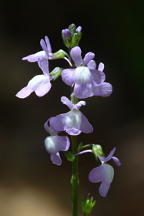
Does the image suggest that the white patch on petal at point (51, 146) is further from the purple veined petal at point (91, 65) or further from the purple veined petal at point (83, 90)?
the purple veined petal at point (91, 65)

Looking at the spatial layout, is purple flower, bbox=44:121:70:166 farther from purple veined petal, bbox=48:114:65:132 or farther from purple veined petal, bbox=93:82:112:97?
purple veined petal, bbox=93:82:112:97

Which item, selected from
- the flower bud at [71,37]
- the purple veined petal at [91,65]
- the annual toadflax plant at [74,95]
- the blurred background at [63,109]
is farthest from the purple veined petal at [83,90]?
the blurred background at [63,109]

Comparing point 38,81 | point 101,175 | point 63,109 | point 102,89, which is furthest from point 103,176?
point 63,109

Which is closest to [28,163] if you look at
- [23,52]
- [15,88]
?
[15,88]

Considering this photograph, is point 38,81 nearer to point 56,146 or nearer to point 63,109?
point 56,146

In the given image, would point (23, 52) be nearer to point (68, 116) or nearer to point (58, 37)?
point (58, 37)

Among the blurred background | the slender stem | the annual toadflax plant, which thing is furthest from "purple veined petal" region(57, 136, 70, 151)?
the blurred background
